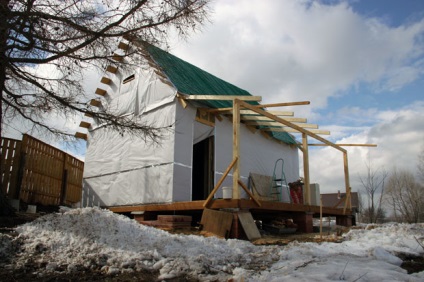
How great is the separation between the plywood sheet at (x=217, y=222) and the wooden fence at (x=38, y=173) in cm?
463

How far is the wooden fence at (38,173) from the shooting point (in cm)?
934

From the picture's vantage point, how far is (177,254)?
4363 millimetres

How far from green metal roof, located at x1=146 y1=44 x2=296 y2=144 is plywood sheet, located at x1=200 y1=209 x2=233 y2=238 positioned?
301 cm

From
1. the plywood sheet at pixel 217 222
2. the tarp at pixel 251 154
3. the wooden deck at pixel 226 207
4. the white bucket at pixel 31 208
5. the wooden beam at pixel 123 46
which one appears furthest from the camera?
the tarp at pixel 251 154

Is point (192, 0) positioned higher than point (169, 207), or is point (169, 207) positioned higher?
point (192, 0)

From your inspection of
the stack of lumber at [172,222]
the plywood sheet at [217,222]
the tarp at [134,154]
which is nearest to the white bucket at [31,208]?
the tarp at [134,154]

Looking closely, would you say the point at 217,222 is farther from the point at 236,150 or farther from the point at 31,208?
the point at 31,208

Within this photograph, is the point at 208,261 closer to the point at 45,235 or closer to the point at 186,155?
A: the point at 45,235

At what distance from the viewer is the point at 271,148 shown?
42.1ft

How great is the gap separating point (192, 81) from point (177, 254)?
731cm

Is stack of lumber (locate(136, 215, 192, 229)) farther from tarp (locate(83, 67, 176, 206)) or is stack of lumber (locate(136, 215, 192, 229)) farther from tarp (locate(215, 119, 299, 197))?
tarp (locate(215, 119, 299, 197))

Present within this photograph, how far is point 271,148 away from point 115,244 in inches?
355

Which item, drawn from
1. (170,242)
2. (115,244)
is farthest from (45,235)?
(170,242)

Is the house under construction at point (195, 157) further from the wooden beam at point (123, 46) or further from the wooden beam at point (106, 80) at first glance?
the wooden beam at point (123, 46)
